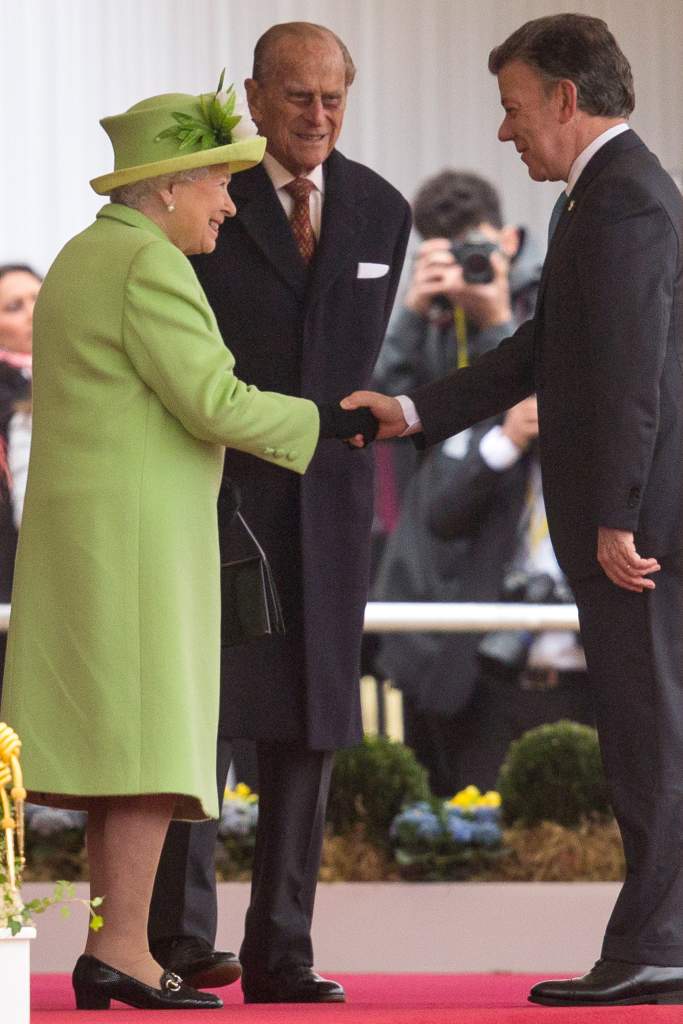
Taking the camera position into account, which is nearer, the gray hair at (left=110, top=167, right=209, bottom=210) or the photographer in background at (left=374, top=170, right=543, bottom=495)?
the gray hair at (left=110, top=167, right=209, bottom=210)

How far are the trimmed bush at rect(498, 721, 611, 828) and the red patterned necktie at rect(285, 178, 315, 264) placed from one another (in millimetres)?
2349

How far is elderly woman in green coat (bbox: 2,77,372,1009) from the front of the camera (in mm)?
3135

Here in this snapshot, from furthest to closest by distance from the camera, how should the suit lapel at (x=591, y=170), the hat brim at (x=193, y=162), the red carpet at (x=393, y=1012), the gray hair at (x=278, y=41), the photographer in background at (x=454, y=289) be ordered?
1. the photographer in background at (x=454, y=289)
2. the gray hair at (x=278, y=41)
3. the suit lapel at (x=591, y=170)
4. the hat brim at (x=193, y=162)
5. the red carpet at (x=393, y=1012)

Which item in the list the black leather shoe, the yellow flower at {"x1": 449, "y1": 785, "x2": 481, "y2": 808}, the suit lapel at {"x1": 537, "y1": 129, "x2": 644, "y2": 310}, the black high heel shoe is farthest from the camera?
the yellow flower at {"x1": 449, "y1": 785, "x2": 481, "y2": 808}

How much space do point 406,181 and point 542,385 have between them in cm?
310

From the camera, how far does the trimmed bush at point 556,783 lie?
5.75m

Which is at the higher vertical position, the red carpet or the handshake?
the handshake

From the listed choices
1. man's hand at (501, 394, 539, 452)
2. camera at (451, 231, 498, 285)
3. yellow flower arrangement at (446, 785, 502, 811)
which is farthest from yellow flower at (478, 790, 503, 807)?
camera at (451, 231, 498, 285)

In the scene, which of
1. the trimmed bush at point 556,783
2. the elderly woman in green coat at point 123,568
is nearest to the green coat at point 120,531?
the elderly woman in green coat at point 123,568

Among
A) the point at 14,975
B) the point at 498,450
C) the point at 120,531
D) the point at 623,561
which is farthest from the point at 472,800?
the point at 14,975

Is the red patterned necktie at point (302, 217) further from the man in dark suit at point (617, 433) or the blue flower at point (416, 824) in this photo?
the blue flower at point (416, 824)

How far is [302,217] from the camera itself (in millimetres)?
3898

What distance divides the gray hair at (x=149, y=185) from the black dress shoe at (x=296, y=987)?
1.43m

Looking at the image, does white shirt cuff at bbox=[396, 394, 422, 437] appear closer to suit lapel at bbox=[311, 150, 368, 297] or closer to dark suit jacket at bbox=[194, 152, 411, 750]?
dark suit jacket at bbox=[194, 152, 411, 750]
